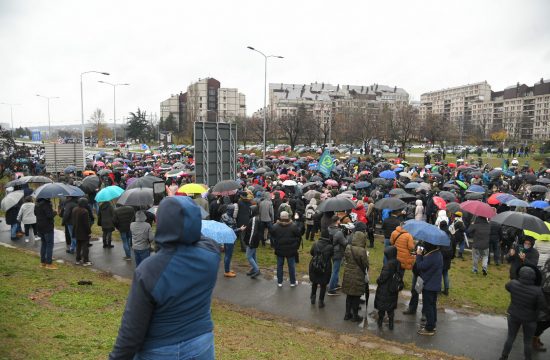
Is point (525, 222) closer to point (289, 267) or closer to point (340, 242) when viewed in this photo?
point (340, 242)

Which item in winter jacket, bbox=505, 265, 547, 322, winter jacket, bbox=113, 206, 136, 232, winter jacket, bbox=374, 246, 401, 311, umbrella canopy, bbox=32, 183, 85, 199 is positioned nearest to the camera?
winter jacket, bbox=505, 265, 547, 322

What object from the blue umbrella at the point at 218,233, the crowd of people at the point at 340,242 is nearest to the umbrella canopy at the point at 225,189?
the crowd of people at the point at 340,242

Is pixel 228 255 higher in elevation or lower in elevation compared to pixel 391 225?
lower

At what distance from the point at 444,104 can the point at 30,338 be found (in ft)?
622

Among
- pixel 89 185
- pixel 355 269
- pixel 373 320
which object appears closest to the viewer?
pixel 355 269

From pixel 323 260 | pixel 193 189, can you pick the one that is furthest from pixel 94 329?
pixel 193 189

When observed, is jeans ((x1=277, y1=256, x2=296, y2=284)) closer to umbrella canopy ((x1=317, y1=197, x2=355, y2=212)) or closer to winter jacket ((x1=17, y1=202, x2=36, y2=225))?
umbrella canopy ((x1=317, y1=197, x2=355, y2=212))

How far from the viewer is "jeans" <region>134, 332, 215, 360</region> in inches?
93.7

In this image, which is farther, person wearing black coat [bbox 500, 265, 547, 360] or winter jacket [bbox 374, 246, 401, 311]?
winter jacket [bbox 374, 246, 401, 311]

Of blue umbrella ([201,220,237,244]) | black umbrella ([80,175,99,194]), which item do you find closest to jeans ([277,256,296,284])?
blue umbrella ([201,220,237,244])

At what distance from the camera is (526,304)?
6.02 metres

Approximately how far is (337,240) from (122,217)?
233 inches

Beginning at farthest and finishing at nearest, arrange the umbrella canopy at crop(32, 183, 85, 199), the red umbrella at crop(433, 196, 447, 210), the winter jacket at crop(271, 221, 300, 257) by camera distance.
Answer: the red umbrella at crop(433, 196, 447, 210)
the umbrella canopy at crop(32, 183, 85, 199)
the winter jacket at crop(271, 221, 300, 257)

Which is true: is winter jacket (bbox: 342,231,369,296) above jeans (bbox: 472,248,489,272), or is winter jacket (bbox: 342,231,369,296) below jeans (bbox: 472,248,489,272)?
above
